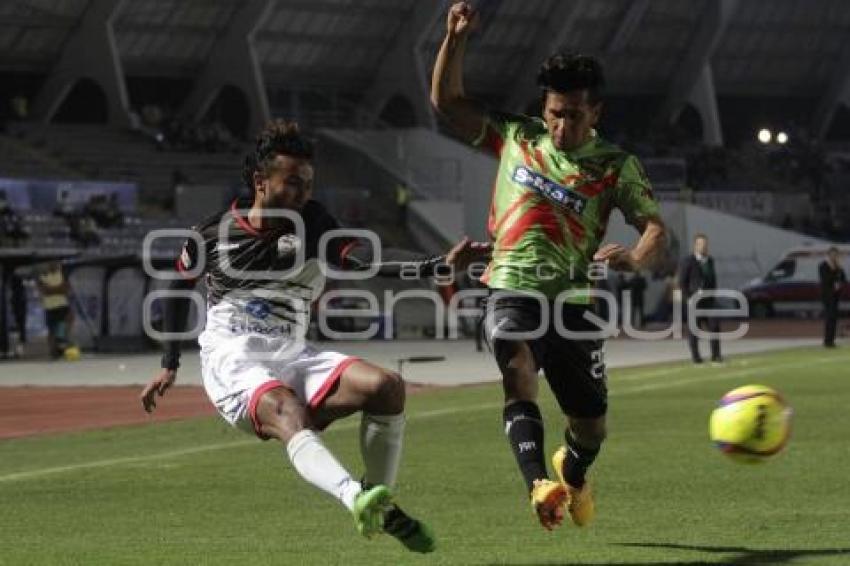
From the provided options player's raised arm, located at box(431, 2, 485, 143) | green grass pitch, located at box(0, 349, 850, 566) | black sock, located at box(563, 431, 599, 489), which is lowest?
green grass pitch, located at box(0, 349, 850, 566)

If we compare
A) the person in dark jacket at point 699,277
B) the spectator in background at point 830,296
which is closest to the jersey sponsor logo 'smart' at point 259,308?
the person in dark jacket at point 699,277

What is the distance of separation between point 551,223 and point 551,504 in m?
1.66

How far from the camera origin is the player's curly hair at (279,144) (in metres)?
9.84

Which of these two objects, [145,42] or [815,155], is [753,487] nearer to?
[145,42]

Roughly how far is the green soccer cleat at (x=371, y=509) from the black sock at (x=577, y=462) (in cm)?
254

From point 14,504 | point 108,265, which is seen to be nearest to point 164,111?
point 108,265

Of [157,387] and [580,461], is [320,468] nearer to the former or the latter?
[157,387]

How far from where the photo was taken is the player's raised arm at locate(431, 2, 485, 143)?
412 inches

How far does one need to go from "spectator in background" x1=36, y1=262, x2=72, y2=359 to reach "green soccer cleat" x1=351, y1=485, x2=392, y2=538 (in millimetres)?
31900

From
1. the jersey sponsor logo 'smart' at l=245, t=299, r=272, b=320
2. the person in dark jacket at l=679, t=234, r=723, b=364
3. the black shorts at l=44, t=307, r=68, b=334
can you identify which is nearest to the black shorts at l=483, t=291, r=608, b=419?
the jersey sponsor logo 'smart' at l=245, t=299, r=272, b=320

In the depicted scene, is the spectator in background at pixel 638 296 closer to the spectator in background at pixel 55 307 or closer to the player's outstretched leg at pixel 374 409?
the spectator in background at pixel 55 307

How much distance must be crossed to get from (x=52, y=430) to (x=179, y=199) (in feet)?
122

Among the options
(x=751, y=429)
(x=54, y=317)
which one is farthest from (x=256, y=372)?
(x=54, y=317)

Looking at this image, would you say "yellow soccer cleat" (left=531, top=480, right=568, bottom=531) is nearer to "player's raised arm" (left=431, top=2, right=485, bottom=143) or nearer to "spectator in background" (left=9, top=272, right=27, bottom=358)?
"player's raised arm" (left=431, top=2, right=485, bottom=143)
